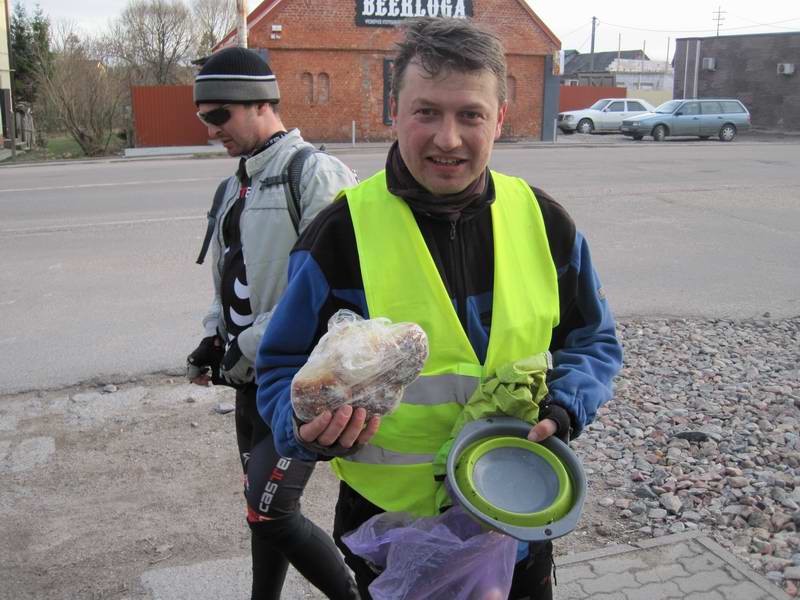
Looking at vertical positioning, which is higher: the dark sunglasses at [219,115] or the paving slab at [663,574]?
the dark sunglasses at [219,115]

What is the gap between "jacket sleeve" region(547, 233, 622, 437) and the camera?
1.95 meters

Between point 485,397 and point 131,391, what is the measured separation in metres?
3.98

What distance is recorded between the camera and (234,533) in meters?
3.63

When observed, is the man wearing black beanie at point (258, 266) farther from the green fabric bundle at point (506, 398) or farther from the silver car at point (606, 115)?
the silver car at point (606, 115)

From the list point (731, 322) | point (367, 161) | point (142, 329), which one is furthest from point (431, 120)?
point (367, 161)

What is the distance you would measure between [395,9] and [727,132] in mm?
14027

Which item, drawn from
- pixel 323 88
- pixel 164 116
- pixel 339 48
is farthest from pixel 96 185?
pixel 339 48

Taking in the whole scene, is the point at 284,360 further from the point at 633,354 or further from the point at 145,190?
the point at 145,190

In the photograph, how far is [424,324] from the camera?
1827mm

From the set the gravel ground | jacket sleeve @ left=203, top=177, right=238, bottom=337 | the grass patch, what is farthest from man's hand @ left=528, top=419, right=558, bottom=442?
the grass patch

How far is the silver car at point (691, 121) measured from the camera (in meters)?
30.5

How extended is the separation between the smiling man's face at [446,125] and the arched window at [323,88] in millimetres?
29242

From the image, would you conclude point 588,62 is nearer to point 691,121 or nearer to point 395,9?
point 691,121

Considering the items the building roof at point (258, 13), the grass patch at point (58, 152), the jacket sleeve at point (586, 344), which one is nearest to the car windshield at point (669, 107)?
the building roof at point (258, 13)
